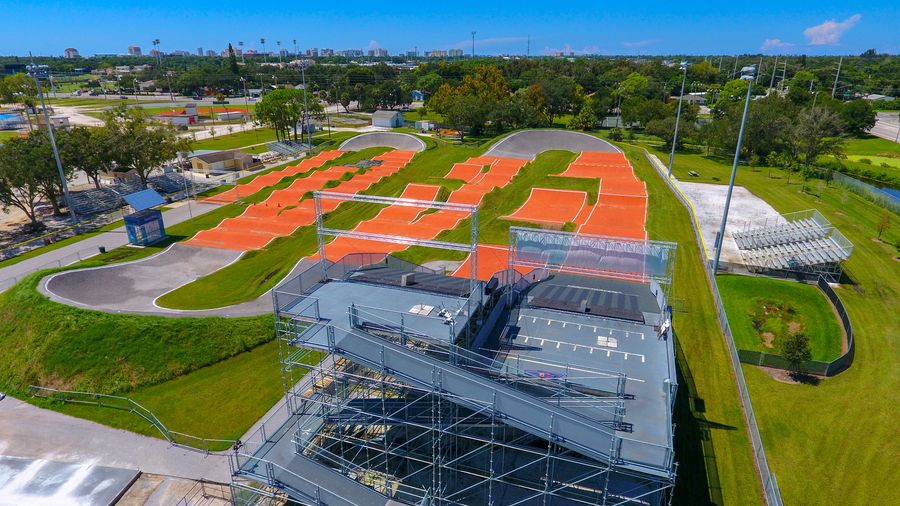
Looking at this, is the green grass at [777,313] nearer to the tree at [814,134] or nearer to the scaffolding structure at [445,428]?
the scaffolding structure at [445,428]

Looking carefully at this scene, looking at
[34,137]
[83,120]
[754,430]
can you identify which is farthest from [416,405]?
[83,120]

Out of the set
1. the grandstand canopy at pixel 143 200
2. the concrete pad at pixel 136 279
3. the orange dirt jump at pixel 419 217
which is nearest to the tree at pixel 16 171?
the grandstand canopy at pixel 143 200

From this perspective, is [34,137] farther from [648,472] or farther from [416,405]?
[648,472]

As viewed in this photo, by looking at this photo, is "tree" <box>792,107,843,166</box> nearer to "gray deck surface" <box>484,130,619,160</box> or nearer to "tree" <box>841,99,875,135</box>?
"gray deck surface" <box>484,130,619,160</box>

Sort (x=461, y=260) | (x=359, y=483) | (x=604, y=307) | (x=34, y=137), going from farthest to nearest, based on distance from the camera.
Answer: (x=34, y=137)
(x=461, y=260)
(x=604, y=307)
(x=359, y=483)

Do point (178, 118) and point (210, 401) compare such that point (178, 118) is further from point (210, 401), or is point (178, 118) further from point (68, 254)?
point (210, 401)


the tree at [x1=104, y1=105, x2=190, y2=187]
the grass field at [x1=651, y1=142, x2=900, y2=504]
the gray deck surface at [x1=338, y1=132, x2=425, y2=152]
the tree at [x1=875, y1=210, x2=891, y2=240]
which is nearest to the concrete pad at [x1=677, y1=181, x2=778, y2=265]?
the tree at [x1=875, y1=210, x2=891, y2=240]
